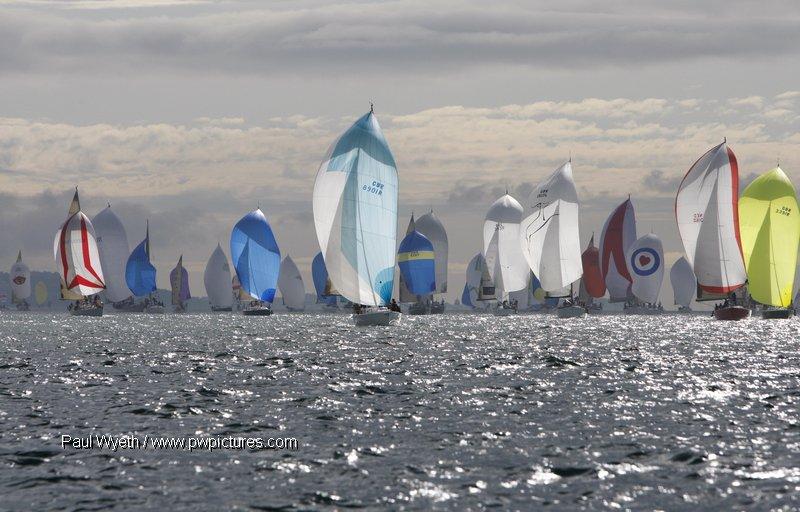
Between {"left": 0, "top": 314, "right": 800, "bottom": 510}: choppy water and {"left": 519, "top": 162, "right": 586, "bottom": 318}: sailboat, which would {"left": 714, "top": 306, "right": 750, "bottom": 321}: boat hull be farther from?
{"left": 0, "top": 314, "right": 800, "bottom": 510}: choppy water

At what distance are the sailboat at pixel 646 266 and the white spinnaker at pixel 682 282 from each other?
4554cm

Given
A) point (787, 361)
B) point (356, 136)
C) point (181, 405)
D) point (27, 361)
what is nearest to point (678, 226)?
point (356, 136)

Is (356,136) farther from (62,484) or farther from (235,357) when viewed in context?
(62,484)

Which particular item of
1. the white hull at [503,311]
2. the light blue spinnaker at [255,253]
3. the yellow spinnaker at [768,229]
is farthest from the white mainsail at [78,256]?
the yellow spinnaker at [768,229]

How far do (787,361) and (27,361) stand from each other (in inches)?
1290

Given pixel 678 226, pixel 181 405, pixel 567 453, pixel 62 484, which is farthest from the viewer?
pixel 678 226

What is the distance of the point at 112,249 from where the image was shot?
15000 centimetres

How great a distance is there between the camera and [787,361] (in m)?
46.8

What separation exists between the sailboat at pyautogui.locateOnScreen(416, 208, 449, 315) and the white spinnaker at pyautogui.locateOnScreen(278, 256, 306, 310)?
3770 cm

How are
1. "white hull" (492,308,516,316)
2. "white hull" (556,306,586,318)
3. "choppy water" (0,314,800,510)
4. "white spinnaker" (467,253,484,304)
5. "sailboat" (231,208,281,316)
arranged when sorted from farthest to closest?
"white spinnaker" (467,253,484,304) → "white hull" (492,308,516,316) → "white hull" (556,306,586,318) → "sailboat" (231,208,281,316) → "choppy water" (0,314,800,510)

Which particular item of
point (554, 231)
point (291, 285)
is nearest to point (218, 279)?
point (291, 285)

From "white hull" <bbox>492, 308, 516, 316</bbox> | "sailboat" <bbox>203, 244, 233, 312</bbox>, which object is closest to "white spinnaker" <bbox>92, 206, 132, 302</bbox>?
"sailboat" <bbox>203, 244, 233, 312</bbox>

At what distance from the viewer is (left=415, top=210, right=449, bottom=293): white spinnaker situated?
15700cm

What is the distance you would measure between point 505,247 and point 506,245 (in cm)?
29
